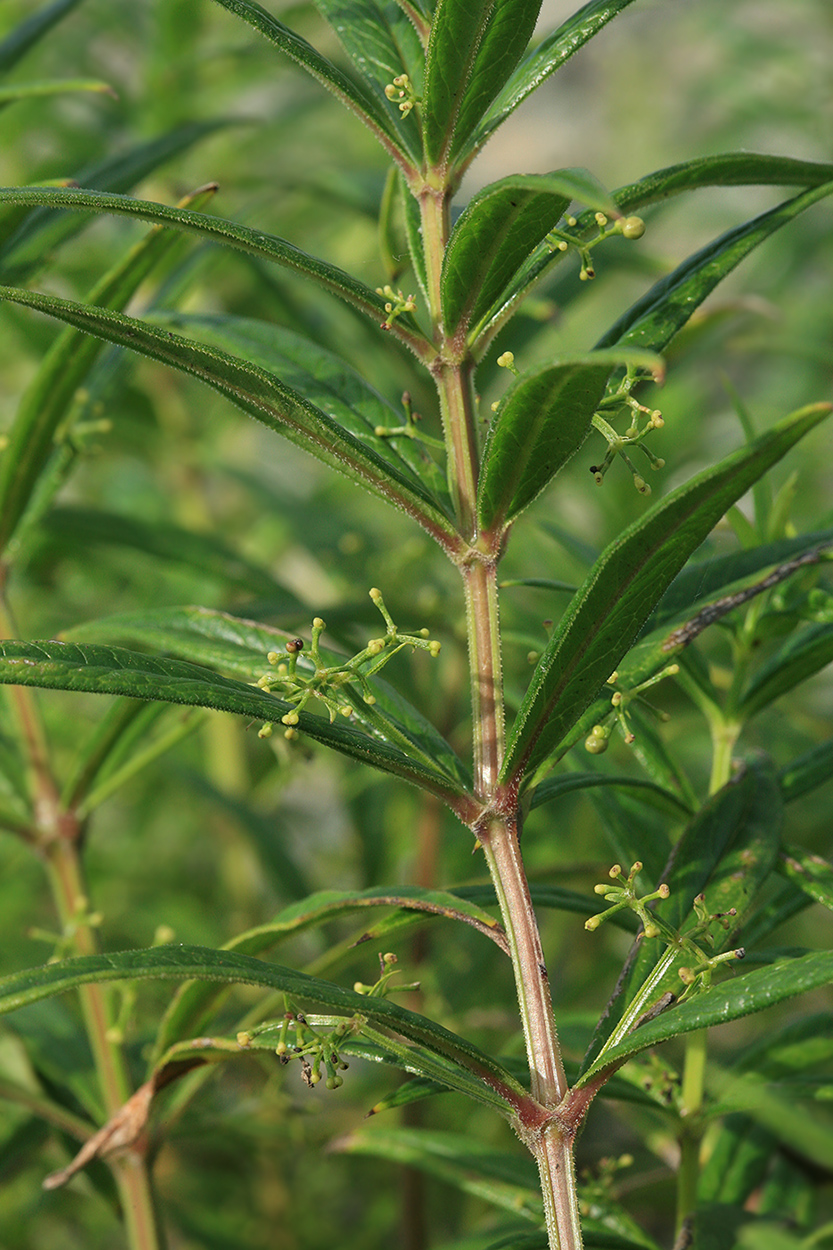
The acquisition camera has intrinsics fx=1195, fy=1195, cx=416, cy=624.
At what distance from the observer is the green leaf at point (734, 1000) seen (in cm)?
47

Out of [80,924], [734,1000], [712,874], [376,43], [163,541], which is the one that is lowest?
[734,1000]

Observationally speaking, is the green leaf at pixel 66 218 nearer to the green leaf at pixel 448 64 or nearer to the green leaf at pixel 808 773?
the green leaf at pixel 448 64

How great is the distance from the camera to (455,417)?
578 mm

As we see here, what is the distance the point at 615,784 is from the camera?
2.13 feet

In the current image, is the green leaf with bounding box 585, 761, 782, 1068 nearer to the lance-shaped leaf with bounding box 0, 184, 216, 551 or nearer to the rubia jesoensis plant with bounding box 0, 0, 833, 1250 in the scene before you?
the rubia jesoensis plant with bounding box 0, 0, 833, 1250

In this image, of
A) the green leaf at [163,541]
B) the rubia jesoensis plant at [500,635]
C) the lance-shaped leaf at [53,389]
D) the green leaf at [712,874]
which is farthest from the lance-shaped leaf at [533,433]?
the green leaf at [163,541]

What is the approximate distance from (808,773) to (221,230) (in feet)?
1.51

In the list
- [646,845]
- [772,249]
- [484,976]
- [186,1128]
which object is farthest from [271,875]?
[772,249]

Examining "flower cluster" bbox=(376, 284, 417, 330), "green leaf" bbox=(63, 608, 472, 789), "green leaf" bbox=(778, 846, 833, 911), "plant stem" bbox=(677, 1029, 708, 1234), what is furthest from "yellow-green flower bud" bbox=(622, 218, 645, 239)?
"plant stem" bbox=(677, 1029, 708, 1234)

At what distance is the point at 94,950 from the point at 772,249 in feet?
5.99

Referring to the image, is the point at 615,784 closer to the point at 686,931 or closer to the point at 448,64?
the point at 686,931

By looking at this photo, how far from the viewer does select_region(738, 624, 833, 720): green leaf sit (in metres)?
0.69

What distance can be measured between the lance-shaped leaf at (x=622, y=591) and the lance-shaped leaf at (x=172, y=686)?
0.04 meters

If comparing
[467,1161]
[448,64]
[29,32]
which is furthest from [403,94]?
[467,1161]
